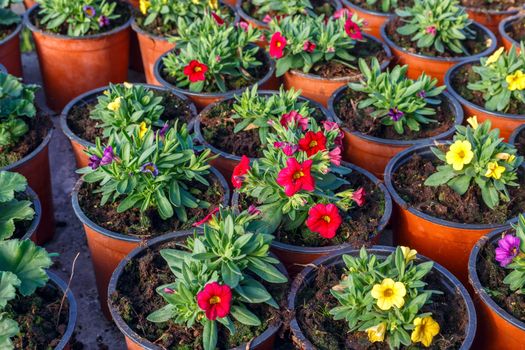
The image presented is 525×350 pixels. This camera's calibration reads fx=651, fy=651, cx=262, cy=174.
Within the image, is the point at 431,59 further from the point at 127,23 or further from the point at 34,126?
the point at 34,126

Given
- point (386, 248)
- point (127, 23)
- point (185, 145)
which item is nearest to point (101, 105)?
point (185, 145)

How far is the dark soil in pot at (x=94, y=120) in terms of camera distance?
133 inches

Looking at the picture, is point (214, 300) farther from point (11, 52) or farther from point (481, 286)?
point (11, 52)

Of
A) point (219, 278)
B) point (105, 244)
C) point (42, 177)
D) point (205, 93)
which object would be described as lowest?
point (42, 177)

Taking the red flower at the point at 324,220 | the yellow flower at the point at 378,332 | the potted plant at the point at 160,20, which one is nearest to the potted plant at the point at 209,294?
the red flower at the point at 324,220

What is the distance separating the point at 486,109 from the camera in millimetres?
3561

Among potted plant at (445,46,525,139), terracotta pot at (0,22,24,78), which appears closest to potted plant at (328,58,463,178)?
potted plant at (445,46,525,139)

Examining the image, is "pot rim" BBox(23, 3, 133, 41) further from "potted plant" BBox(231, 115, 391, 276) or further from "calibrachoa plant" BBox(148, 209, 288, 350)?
"calibrachoa plant" BBox(148, 209, 288, 350)

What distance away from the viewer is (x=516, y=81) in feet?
11.3

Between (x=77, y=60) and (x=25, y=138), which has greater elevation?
(x=25, y=138)

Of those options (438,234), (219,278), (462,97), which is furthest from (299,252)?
(462,97)

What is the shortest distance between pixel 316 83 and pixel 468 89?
2.89 ft

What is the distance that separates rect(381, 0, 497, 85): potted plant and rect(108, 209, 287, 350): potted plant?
202 cm

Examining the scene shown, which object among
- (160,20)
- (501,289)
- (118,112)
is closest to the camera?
(501,289)
